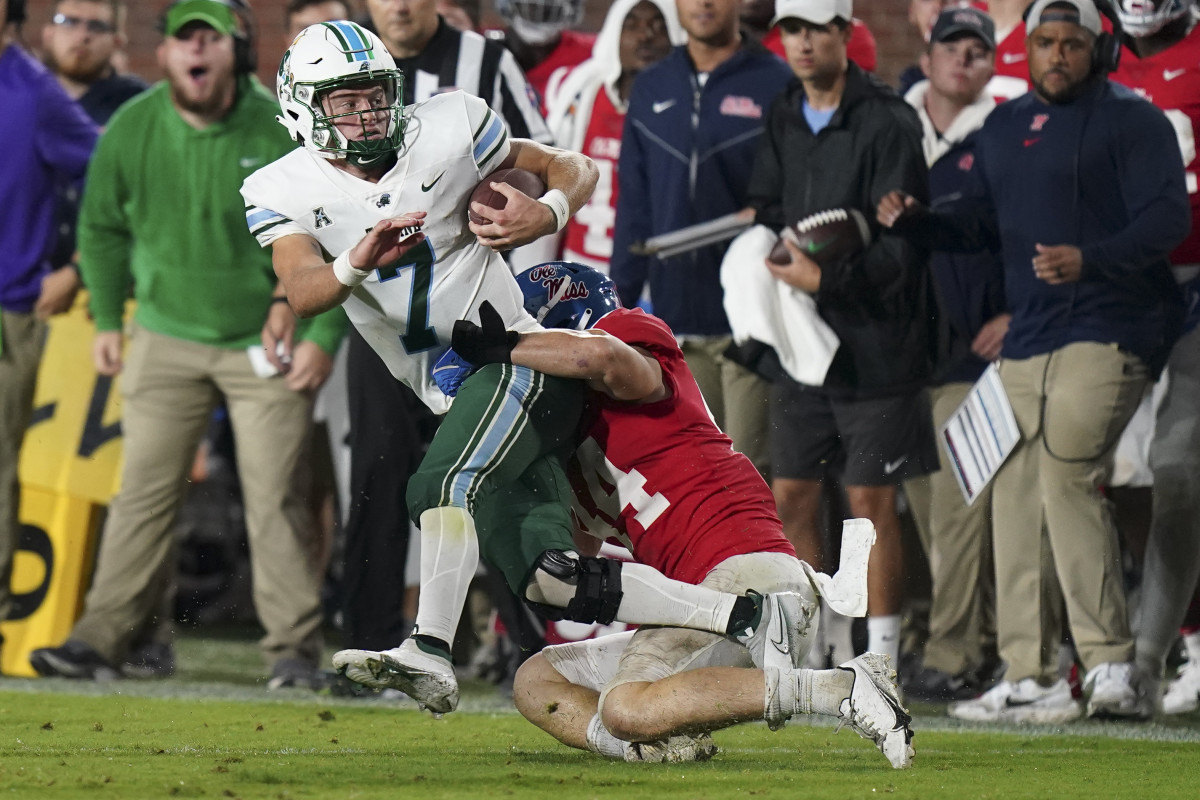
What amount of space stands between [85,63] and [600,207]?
241 centimetres

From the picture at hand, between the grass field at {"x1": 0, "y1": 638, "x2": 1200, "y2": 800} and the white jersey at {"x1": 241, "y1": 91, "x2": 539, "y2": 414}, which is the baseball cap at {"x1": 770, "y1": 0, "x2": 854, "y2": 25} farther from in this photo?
the grass field at {"x1": 0, "y1": 638, "x2": 1200, "y2": 800}

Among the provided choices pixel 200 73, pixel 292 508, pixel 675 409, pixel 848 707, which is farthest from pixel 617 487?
pixel 200 73

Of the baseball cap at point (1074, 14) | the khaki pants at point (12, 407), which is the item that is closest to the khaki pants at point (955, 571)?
the baseball cap at point (1074, 14)

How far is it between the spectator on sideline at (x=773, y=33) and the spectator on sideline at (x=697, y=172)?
0.35 metres

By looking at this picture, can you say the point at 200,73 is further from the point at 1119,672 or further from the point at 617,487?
the point at 1119,672

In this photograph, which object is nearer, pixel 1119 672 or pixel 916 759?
pixel 916 759

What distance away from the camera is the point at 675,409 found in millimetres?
4949

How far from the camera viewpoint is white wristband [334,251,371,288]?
4637 mm

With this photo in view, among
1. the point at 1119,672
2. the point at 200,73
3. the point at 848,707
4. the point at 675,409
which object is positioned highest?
the point at 200,73

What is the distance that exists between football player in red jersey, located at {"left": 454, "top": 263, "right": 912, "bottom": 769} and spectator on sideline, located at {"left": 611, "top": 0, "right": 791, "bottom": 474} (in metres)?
1.61

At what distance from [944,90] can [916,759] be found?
2963mm

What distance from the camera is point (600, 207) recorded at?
741 cm

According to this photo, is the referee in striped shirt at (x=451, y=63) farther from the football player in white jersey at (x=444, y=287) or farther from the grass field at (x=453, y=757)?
the grass field at (x=453, y=757)

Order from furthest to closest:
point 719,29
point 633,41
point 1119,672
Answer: point 633,41 < point 719,29 < point 1119,672
